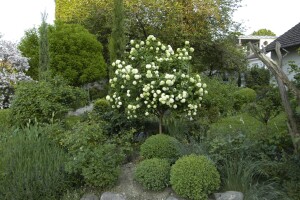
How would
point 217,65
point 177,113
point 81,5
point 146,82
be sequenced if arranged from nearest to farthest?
point 146,82 → point 177,113 → point 81,5 → point 217,65

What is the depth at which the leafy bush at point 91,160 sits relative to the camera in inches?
167

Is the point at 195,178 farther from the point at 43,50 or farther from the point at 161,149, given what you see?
the point at 43,50

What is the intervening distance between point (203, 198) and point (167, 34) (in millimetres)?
10361

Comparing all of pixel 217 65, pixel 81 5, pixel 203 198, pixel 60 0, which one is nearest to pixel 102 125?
pixel 203 198

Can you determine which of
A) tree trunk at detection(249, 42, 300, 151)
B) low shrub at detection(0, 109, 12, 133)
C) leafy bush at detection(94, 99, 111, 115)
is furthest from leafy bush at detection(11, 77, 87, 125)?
tree trunk at detection(249, 42, 300, 151)

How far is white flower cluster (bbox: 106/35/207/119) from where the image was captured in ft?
17.1

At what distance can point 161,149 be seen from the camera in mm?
4848

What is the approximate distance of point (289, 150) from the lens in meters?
4.86

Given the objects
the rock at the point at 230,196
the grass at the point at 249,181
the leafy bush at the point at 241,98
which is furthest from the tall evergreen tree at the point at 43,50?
the rock at the point at 230,196

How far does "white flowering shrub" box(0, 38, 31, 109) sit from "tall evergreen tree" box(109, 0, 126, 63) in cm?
378

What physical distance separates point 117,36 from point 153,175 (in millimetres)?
5019

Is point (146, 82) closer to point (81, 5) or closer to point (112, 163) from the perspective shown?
point (112, 163)

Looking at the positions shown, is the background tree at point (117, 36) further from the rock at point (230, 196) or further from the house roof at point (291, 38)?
the house roof at point (291, 38)

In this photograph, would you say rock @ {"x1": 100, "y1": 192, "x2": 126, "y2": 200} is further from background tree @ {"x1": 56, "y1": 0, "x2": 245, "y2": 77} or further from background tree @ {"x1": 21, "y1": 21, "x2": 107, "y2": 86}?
background tree @ {"x1": 56, "y1": 0, "x2": 245, "y2": 77}
